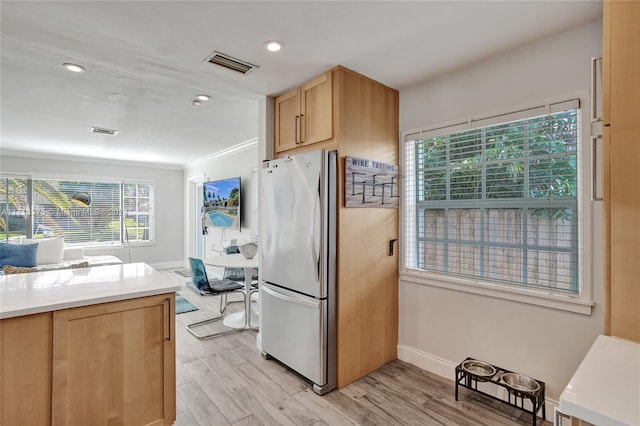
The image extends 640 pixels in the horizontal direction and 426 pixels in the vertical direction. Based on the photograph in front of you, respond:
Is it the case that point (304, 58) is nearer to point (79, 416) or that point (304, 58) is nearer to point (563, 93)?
point (563, 93)

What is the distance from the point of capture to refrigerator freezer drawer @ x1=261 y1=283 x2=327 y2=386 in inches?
89.0

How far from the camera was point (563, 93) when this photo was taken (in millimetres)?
1930

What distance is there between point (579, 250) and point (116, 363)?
8.83 ft

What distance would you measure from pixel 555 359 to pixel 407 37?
2.21 m

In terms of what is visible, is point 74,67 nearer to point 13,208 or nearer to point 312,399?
point 312,399

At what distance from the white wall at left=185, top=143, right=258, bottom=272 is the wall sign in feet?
9.16

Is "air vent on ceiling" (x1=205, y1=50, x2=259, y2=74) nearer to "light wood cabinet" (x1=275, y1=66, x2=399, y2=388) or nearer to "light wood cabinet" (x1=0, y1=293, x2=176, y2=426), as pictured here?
"light wood cabinet" (x1=275, y1=66, x2=399, y2=388)

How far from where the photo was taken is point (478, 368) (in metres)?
2.23

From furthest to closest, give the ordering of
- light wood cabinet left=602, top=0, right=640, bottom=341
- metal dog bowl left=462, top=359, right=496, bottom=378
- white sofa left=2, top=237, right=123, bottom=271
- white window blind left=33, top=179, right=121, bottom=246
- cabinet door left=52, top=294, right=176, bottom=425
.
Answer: white window blind left=33, top=179, right=121, bottom=246 → white sofa left=2, top=237, right=123, bottom=271 → metal dog bowl left=462, top=359, right=496, bottom=378 → cabinet door left=52, top=294, right=176, bottom=425 → light wood cabinet left=602, top=0, right=640, bottom=341

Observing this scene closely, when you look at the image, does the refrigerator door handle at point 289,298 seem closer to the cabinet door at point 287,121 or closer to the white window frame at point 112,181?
the cabinet door at point 287,121

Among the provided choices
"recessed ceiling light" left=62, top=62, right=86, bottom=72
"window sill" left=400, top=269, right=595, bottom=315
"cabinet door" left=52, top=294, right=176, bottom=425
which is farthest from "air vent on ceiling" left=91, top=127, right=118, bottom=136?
"window sill" left=400, top=269, right=595, bottom=315

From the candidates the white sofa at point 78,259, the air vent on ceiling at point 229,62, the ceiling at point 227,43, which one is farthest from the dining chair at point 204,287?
the white sofa at point 78,259

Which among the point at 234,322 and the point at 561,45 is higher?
the point at 561,45

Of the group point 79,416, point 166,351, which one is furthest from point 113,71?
point 79,416
